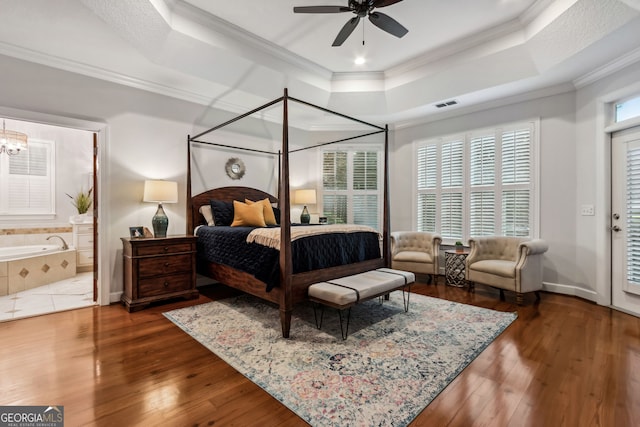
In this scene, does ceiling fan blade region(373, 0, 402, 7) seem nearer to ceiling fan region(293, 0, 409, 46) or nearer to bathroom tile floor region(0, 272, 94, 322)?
ceiling fan region(293, 0, 409, 46)

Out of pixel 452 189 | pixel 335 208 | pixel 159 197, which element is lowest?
pixel 335 208

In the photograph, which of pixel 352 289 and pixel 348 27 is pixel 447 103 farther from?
pixel 352 289

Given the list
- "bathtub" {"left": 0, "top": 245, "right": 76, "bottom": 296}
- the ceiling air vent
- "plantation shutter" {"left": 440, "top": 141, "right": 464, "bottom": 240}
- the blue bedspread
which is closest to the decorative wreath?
the blue bedspread

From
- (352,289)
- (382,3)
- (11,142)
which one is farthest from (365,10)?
(11,142)

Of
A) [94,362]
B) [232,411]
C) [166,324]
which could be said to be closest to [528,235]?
[232,411]

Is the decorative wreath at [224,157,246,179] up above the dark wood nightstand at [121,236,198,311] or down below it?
above

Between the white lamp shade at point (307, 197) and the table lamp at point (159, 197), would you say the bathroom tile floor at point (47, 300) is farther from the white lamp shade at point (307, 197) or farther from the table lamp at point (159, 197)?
the white lamp shade at point (307, 197)

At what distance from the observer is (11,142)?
4.79 meters

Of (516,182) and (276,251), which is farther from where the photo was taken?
(516,182)

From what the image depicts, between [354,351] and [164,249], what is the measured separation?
2.51 m

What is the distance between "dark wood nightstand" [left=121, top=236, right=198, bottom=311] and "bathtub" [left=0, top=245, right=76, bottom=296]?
1.70m

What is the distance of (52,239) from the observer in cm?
556

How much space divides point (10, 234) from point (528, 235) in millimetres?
8331

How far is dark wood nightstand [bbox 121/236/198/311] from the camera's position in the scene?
3.36 m
